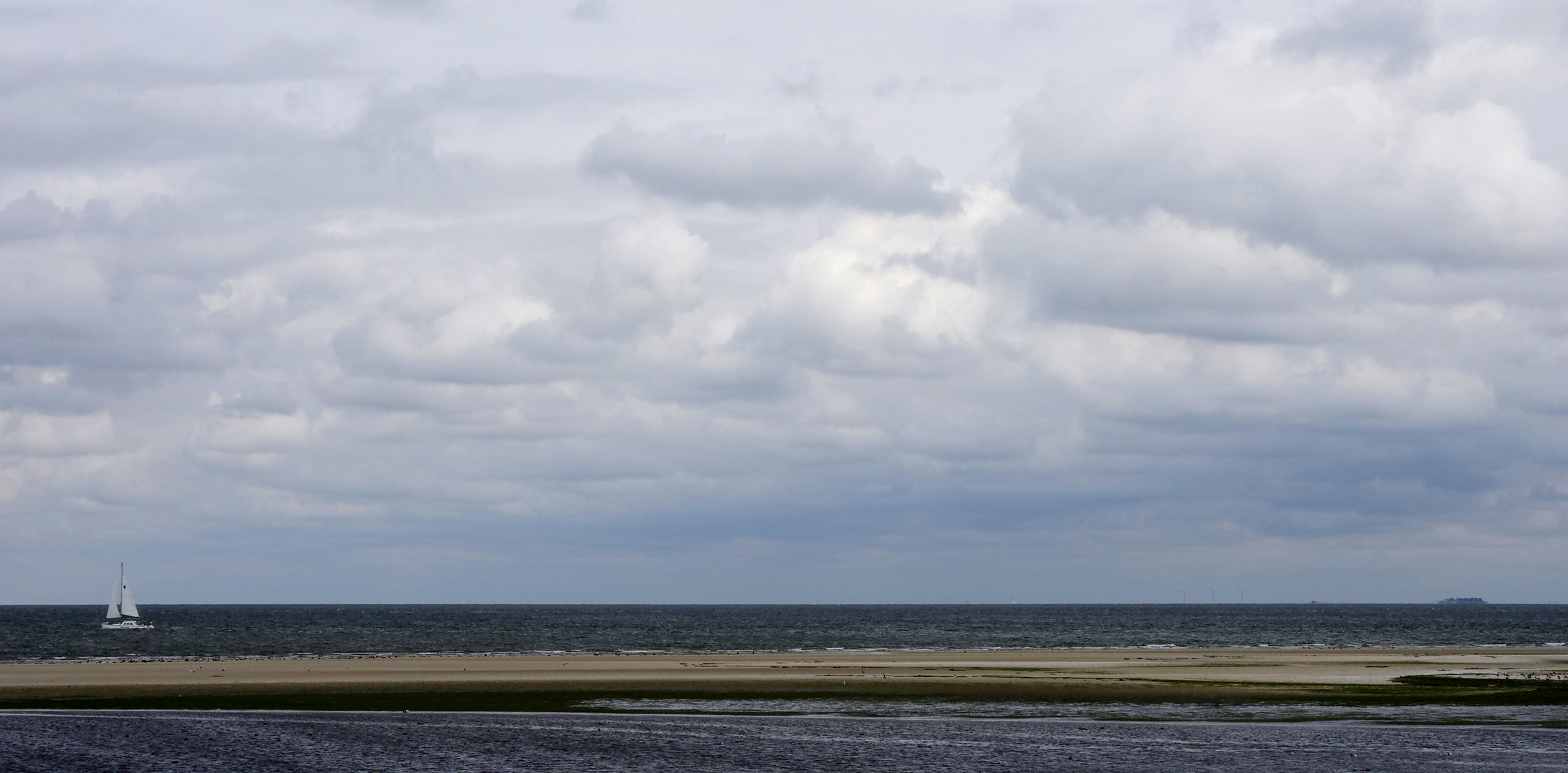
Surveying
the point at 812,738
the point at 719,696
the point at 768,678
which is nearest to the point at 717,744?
the point at 812,738

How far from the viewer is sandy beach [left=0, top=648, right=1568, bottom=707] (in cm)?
6362

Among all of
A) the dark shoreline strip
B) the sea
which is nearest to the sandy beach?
the dark shoreline strip

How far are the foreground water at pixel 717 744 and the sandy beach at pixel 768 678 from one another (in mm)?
8854

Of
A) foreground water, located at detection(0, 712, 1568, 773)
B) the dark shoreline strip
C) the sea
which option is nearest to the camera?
foreground water, located at detection(0, 712, 1568, 773)

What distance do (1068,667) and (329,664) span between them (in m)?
46.4

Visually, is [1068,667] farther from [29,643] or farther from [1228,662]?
[29,643]

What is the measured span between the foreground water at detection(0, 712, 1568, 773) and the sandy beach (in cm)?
885

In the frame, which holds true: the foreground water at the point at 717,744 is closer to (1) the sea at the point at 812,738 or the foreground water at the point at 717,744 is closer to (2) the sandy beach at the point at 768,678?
(1) the sea at the point at 812,738

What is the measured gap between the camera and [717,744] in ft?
152

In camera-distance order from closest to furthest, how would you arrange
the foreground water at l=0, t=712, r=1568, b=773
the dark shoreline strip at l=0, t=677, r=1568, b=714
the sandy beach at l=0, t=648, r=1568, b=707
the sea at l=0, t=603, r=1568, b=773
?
1. the foreground water at l=0, t=712, r=1568, b=773
2. the sea at l=0, t=603, r=1568, b=773
3. the dark shoreline strip at l=0, t=677, r=1568, b=714
4. the sandy beach at l=0, t=648, r=1568, b=707

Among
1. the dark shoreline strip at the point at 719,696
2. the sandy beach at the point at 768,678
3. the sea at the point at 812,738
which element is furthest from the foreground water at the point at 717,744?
the sandy beach at the point at 768,678

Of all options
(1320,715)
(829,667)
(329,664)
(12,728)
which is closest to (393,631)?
(329,664)

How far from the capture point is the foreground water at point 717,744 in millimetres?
41438

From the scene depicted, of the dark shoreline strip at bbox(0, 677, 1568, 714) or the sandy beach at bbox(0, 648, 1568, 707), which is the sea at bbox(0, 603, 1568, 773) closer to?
the dark shoreline strip at bbox(0, 677, 1568, 714)
